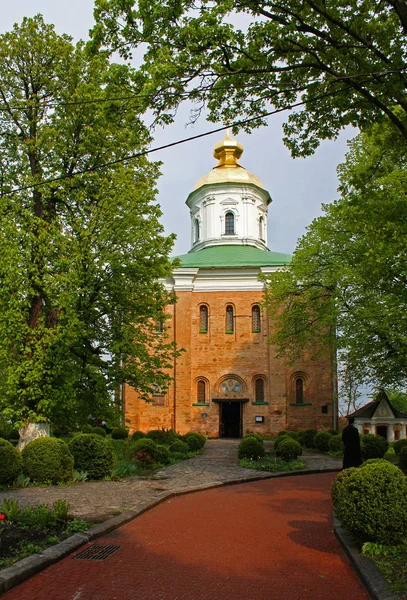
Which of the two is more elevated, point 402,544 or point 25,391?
point 25,391

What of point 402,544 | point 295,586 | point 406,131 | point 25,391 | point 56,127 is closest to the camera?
point 295,586

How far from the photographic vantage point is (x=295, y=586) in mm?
6066

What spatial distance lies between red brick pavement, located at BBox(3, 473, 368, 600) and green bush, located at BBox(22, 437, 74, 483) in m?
3.28

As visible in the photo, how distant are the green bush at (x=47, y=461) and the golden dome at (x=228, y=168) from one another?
2777 cm

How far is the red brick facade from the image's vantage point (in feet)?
101

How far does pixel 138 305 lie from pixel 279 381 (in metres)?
16.0

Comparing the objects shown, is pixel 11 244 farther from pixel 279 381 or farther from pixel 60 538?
pixel 279 381

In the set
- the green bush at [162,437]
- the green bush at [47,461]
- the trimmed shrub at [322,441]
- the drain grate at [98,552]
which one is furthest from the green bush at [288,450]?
the drain grate at [98,552]

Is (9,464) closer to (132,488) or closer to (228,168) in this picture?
(132,488)

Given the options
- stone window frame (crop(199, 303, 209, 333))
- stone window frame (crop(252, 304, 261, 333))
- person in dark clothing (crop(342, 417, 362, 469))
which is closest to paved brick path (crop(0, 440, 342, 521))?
person in dark clothing (crop(342, 417, 362, 469))

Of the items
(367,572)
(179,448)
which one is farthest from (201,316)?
(367,572)

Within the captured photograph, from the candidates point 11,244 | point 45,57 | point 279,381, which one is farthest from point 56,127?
point 279,381

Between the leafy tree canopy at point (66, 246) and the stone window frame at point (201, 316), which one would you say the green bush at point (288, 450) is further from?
the stone window frame at point (201, 316)

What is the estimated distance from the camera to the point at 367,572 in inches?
245
